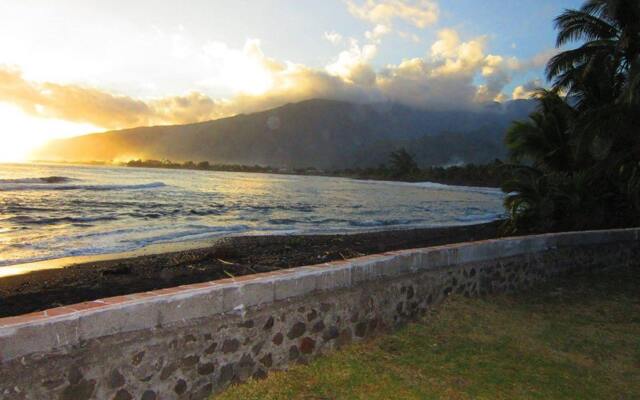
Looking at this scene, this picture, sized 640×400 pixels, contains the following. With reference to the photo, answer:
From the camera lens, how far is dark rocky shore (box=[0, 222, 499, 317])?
8109 millimetres

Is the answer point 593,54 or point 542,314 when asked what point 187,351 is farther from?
point 593,54

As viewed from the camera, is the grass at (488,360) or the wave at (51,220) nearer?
the grass at (488,360)

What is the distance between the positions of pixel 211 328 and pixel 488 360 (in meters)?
2.79

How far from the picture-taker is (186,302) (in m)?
3.49

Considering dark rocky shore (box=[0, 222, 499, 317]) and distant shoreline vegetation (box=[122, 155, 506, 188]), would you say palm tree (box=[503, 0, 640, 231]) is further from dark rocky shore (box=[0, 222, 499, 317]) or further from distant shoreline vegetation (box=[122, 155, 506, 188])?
distant shoreline vegetation (box=[122, 155, 506, 188])

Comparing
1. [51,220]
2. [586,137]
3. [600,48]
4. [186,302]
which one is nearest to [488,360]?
[186,302]

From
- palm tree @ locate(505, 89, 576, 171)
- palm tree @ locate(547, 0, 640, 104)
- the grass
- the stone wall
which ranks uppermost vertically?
palm tree @ locate(547, 0, 640, 104)

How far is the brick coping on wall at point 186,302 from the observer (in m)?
2.81

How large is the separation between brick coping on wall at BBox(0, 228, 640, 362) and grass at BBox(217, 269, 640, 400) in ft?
2.19

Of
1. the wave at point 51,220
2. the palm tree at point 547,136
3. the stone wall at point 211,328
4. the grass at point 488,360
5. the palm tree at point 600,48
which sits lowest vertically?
the wave at point 51,220

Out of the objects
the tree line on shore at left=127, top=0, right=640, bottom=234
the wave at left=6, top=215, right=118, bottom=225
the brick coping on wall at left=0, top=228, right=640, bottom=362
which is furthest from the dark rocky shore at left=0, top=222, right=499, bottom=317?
the wave at left=6, top=215, right=118, bottom=225

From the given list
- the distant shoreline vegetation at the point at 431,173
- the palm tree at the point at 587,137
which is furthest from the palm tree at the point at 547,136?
the distant shoreline vegetation at the point at 431,173

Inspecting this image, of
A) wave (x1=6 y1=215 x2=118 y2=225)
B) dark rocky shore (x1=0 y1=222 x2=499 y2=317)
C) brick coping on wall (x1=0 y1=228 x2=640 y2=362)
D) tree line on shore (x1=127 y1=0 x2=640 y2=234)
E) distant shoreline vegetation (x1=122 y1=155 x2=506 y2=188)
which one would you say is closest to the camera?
brick coping on wall (x1=0 y1=228 x2=640 y2=362)

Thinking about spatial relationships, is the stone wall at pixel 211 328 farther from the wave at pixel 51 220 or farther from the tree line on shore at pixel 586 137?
the wave at pixel 51 220
